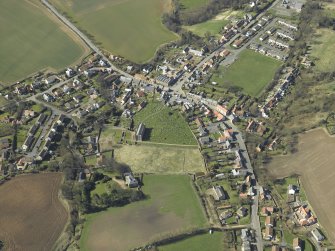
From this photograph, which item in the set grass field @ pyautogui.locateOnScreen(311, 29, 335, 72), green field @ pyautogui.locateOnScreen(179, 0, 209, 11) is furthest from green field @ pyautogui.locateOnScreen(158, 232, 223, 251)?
green field @ pyautogui.locateOnScreen(179, 0, 209, 11)

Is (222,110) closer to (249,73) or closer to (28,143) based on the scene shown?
(249,73)

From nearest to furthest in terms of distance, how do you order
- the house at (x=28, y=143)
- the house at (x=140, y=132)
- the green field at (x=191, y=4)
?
the house at (x=28, y=143) → the house at (x=140, y=132) → the green field at (x=191, y=4)

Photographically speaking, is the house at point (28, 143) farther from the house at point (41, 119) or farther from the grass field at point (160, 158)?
the grass field at point (160, 158)

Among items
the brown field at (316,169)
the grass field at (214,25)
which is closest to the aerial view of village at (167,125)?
the brown field at (316,169)

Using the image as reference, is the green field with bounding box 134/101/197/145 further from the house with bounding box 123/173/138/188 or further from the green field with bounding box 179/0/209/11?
the green field with bounding box 179/0/209/11

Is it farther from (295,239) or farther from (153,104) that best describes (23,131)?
(295,239)

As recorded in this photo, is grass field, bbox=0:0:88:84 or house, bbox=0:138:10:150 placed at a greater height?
grass field, bbox=0:0:88:84
